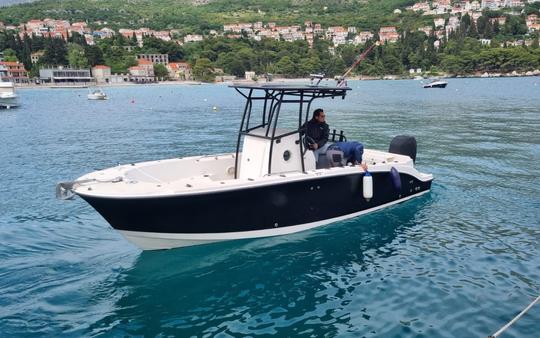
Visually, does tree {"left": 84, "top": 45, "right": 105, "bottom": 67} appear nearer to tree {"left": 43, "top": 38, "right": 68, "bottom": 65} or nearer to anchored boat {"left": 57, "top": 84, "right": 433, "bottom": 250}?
tree {"left": 43, "top": 38, "right": 68, "bottom": 65}

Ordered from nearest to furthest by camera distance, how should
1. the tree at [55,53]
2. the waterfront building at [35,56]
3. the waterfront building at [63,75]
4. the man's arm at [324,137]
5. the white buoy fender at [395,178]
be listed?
the man's arm at [324,137], the white buoy fender at [395,178], the waterfront building at [63,75], the tree at [55,53], the waterfront building at [35,56]

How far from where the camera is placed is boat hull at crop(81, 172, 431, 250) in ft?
29.0

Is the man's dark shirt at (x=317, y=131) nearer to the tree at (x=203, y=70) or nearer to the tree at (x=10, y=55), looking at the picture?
the tree at (x=203, y=70)

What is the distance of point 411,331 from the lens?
6902 mm

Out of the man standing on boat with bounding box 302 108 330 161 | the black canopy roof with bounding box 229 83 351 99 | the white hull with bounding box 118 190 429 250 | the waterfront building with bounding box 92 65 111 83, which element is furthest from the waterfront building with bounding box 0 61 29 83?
the white hull with bounding box 118 190 429 250

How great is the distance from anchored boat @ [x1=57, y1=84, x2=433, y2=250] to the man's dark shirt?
36 cm

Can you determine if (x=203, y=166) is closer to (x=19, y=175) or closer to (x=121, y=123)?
(x=19, y=175)

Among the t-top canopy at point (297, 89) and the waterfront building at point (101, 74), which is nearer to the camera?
the t-top canopy at point (297, 89)

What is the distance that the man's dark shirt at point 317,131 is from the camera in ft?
37.0

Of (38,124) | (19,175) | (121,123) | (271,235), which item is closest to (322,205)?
(271,235)

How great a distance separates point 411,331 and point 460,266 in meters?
2.66

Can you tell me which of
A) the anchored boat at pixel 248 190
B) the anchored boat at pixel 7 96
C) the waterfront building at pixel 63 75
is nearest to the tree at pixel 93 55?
the waterfront building at pixel 63 75

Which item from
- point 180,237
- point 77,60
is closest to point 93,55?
point 77,60

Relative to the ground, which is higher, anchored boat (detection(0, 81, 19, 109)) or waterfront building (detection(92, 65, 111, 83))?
waterfront building (detection(92, 65, 111, 83))
